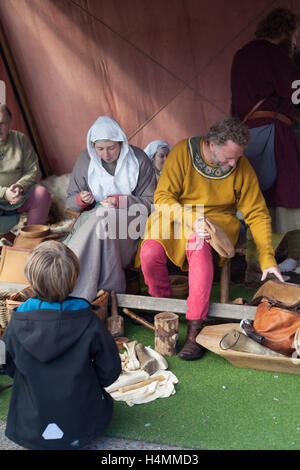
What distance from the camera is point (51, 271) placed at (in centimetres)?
171

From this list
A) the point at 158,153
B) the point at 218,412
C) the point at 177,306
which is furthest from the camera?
the point at 158,153

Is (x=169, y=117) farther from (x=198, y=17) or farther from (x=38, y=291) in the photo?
(x=38, y=291)

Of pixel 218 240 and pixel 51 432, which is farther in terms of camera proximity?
pixel 218 240

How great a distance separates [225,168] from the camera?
3.00 meters

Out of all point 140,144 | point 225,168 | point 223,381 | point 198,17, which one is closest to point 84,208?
point 225,168

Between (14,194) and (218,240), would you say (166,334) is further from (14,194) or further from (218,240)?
(14,194)

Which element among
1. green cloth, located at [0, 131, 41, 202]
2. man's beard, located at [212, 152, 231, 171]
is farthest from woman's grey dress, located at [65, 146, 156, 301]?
green cloth, located at [0, 131, 41, 202]

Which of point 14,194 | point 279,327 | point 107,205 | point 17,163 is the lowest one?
point 279,327

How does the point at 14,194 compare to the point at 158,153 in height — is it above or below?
below

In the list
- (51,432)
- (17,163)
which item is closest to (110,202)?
(17,163)

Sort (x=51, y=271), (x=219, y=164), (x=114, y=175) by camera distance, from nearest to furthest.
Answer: (x=51, y=271), (x=219, y=164), (x=114, y=175)

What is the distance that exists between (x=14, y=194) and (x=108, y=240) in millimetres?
1128

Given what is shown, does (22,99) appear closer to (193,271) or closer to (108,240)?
(108,240)
